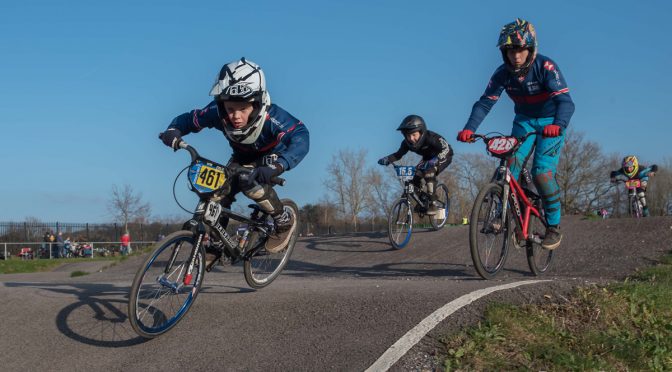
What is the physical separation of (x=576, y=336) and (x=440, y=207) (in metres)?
8.85

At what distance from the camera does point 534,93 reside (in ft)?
24.6

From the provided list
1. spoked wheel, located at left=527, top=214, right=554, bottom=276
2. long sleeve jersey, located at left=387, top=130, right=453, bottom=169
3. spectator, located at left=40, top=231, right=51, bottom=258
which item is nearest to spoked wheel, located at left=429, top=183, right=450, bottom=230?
Answer: long sleeve jersey, located at left=387, top=130, right=453, bottom=169

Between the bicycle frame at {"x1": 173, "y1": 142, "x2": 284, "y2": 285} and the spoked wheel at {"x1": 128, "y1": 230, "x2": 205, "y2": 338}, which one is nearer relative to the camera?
the spoked wheel at {"x1": 128, "y1": 230, "x2": 205, "y2": 338}

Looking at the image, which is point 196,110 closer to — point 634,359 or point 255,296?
point 255,296

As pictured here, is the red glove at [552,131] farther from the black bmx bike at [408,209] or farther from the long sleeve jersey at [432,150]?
the long sleeve jersey at [432,150]

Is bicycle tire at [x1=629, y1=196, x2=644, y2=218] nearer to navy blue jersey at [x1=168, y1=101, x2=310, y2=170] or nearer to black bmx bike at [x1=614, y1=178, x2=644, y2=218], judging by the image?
black bmx bike at [x1=614, y1=178, x2=644, y2=218]

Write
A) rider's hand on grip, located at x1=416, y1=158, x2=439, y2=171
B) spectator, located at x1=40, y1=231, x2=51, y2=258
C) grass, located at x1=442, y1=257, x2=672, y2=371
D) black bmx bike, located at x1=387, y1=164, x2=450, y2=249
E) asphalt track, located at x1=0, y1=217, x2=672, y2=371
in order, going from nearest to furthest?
1. grass, located at x1=442, y1=257, x2=672, y2=371
2. asphalt track, located at x1=0, y1=217, x2=672, y2=371
3. black bmx bike, located at x1=387, y1=164, x2=450, y2=249
4. rider's hand on grip, located at x1=416, y1=158, x2=439, y2=171
5. spectator, located at x1=40, y1=231, x2=51, y2=258

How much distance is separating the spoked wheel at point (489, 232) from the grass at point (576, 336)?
1518mm

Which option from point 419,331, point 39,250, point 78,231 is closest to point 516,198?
point 419,331

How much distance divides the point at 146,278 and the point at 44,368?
37.9 inches

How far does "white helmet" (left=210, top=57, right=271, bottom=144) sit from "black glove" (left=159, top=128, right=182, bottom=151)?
44cm

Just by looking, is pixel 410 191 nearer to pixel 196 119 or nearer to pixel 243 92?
pixel 196 119

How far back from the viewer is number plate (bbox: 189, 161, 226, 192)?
5391 millimetres

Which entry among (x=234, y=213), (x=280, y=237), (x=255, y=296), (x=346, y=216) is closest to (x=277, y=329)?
(x=255, y=296)
